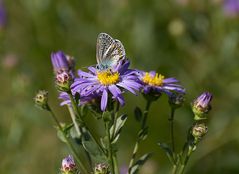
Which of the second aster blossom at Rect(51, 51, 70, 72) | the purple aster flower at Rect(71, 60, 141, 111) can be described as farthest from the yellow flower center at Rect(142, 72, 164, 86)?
the second aster blossom at Rect(51, 51, 70, 72)

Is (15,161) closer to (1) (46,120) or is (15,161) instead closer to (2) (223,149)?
(1) (46,120)

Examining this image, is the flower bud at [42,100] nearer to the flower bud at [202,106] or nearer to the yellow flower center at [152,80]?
the yellow flower center at [152,80]

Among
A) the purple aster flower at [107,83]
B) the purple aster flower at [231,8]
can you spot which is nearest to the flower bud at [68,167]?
the purple aster flower at [107,83]

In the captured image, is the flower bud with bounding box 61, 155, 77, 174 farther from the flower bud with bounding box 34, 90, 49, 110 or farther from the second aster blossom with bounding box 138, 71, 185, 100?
the second aster blossom with bounding box 138, 71, 185, 100

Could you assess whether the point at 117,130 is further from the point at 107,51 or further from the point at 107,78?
the point at 107,51

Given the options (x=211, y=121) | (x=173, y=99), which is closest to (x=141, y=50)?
(x=211, y=121)

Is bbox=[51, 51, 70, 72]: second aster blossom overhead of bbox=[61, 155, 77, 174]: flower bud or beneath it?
overhead
